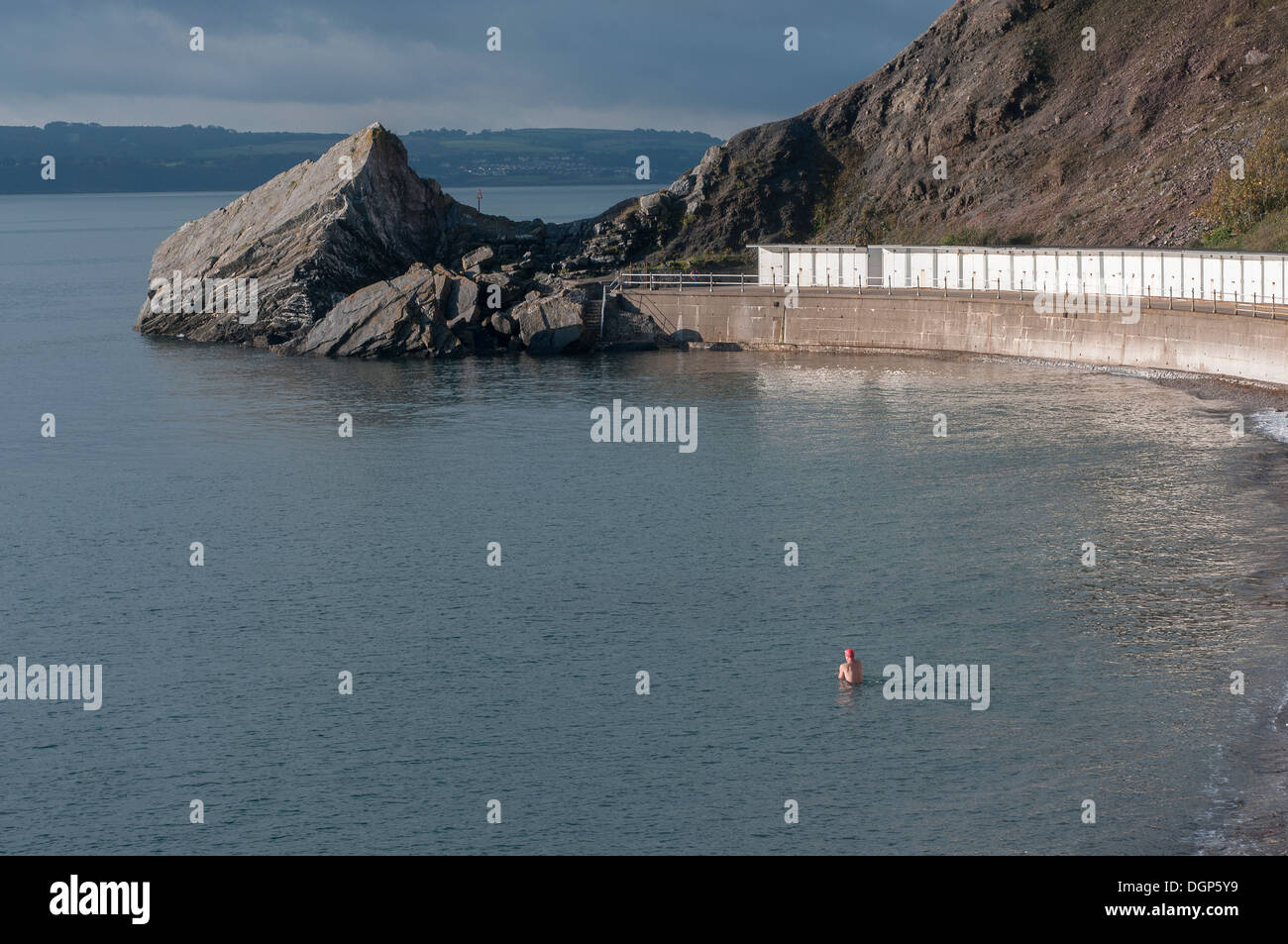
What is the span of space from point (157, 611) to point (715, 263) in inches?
3502

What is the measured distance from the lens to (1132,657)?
39562 millimetres

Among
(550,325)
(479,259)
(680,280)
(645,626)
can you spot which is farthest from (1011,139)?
(645,626)

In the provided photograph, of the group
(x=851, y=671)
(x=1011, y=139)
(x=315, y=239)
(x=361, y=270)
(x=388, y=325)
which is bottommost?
(x=851, y=671)

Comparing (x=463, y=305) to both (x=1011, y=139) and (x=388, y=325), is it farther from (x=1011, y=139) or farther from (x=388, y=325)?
(x=1011, y=139)

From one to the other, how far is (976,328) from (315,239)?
5163 cm

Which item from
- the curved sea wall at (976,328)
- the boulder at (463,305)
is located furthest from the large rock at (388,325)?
the curved sea wall at (976,328)

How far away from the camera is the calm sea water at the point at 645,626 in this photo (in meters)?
31.9

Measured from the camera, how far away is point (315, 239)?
→ 116 meters

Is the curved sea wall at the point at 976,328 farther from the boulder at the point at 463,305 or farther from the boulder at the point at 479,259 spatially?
the boulder at the point at 479,259

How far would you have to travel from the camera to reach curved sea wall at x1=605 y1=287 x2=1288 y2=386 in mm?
79438

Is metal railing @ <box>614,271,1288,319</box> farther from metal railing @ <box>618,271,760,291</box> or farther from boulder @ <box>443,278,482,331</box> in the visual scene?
boulder @ <box>443,278,482,331</box>

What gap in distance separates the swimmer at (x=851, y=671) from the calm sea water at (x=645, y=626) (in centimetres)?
42

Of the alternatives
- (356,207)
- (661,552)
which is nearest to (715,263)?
(356,207)
